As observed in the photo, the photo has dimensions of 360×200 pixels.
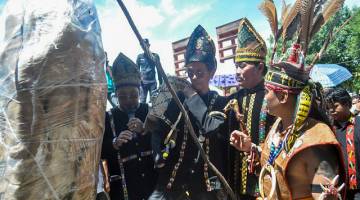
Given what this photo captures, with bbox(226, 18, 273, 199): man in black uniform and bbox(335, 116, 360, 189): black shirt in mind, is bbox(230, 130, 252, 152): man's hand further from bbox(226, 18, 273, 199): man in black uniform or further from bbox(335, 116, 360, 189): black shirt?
bbox(335, 116, 360, 189): black shirt

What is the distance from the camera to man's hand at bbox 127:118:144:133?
3.74 m

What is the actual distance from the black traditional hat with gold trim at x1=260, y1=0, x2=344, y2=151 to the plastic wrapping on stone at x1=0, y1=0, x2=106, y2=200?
140cm

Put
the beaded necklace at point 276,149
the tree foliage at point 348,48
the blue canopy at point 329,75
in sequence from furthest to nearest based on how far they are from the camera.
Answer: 1. the tree foliage at point 348,48
2. the blue canopy at point 329,75
3. the beaded necklace at point 276,149

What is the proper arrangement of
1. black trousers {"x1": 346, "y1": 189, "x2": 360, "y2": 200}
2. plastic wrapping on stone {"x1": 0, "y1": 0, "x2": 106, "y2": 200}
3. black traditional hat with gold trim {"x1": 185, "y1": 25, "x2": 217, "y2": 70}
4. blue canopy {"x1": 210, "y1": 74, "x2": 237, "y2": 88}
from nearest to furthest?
1. plastic wrapping on stone {"x1": 0, "y1": 0, "x2": 106, "y2": 200}
2. black traditional hat with gold trim {"x1": 185, "y1": 25, "x2": 217, "y2": 70}
3. black trousers {"x1": 346, "y1": 189, "x2": 360, "y2": 200}
4. blue canopy {"x1": 210, "y1": 74, "x2": 237, "y2": 88}

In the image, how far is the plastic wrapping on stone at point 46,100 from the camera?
145 centimetres

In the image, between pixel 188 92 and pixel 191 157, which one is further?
pixel 191 157

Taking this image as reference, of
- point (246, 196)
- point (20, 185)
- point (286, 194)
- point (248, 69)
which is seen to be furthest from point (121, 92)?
point (20, 185)

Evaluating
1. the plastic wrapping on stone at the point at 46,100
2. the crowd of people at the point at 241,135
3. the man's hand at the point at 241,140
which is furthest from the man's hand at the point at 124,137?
the plastic wrapping on stone at the point at 46,100

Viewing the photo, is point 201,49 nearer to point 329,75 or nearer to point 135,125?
point 135,125

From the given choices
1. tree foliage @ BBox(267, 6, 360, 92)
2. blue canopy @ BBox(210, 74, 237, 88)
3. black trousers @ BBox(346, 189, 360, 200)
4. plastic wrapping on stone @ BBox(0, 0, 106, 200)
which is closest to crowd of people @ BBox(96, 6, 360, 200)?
black trousers @ BBox(346, 189, 360, 200)

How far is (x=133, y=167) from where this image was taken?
13.1 ft

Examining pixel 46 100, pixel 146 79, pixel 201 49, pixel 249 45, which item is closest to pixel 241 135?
pixel 201 49

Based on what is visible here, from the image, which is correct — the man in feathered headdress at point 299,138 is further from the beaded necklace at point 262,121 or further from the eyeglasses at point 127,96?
the eyeglasses at point 127,96

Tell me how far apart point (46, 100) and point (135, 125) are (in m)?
2.30
